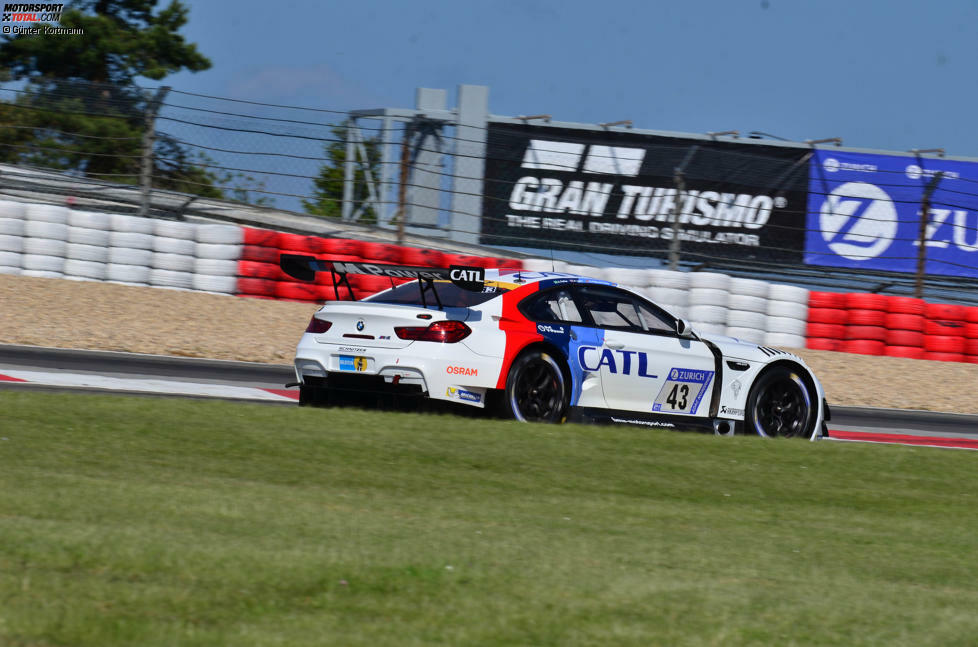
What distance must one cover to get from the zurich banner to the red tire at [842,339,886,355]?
4207 mm

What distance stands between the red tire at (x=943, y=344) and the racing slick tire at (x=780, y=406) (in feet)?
28.8

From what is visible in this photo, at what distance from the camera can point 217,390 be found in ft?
35.2

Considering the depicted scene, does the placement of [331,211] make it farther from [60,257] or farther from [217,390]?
[217,390]

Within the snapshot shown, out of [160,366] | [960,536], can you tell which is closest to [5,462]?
[960,536]

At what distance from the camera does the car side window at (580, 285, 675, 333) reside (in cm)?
912

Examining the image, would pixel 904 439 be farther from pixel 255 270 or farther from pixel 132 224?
pixel 132 224

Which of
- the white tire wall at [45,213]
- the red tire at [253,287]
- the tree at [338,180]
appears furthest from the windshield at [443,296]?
the white tire wall at [45,213]

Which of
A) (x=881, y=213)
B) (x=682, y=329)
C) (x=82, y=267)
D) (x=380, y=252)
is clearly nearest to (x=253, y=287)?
(x=380, y=252)

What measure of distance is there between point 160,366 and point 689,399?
5.66 metres

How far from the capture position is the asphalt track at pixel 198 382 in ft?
33.8

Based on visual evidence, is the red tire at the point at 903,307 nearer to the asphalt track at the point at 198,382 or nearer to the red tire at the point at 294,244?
the asphalt track at the point at 198,382

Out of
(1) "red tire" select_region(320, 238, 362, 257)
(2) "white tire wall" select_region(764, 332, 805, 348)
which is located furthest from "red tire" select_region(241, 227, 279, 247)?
(2) "white tire wall" select_region(764, 332, 805, 348)

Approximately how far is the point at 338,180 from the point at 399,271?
405 inches

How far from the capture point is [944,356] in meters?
17.7
